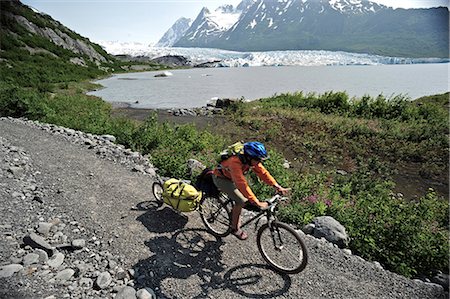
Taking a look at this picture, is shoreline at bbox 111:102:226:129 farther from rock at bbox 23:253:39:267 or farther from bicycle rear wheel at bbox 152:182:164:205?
rock at bbox 23:253:39:267

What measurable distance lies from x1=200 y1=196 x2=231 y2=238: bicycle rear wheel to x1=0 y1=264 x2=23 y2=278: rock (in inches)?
143

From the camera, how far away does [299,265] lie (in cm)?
543

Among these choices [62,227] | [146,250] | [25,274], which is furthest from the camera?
[62,227]

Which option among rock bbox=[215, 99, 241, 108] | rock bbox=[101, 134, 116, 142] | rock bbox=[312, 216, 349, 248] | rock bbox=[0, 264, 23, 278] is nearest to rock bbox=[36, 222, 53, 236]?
rock bbox=[0, 264, 23, 278]

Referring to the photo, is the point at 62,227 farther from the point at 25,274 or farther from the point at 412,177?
the point at 412,177

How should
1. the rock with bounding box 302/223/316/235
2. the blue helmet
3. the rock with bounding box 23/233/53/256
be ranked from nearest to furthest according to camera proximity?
the blue helmet → the rock with bounding box 23/233/53/256 → the rock with bounding box 302/223/316/235

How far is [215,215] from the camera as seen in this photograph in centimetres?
670

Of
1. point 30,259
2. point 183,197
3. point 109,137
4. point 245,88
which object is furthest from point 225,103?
point 30,259

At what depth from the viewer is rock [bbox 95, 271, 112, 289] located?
4953 millimetres

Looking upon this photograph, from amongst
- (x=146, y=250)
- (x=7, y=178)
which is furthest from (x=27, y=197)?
(x=146, y=250)

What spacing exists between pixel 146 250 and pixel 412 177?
497 inches

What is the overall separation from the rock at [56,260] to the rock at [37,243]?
18cm

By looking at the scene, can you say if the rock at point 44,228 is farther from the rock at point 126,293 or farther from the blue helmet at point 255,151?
the blue helmet at point 255,151

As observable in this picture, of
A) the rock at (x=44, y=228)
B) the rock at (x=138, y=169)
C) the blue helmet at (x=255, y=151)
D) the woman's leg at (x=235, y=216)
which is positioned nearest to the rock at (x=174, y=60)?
the rock at (x=138, y=169)
